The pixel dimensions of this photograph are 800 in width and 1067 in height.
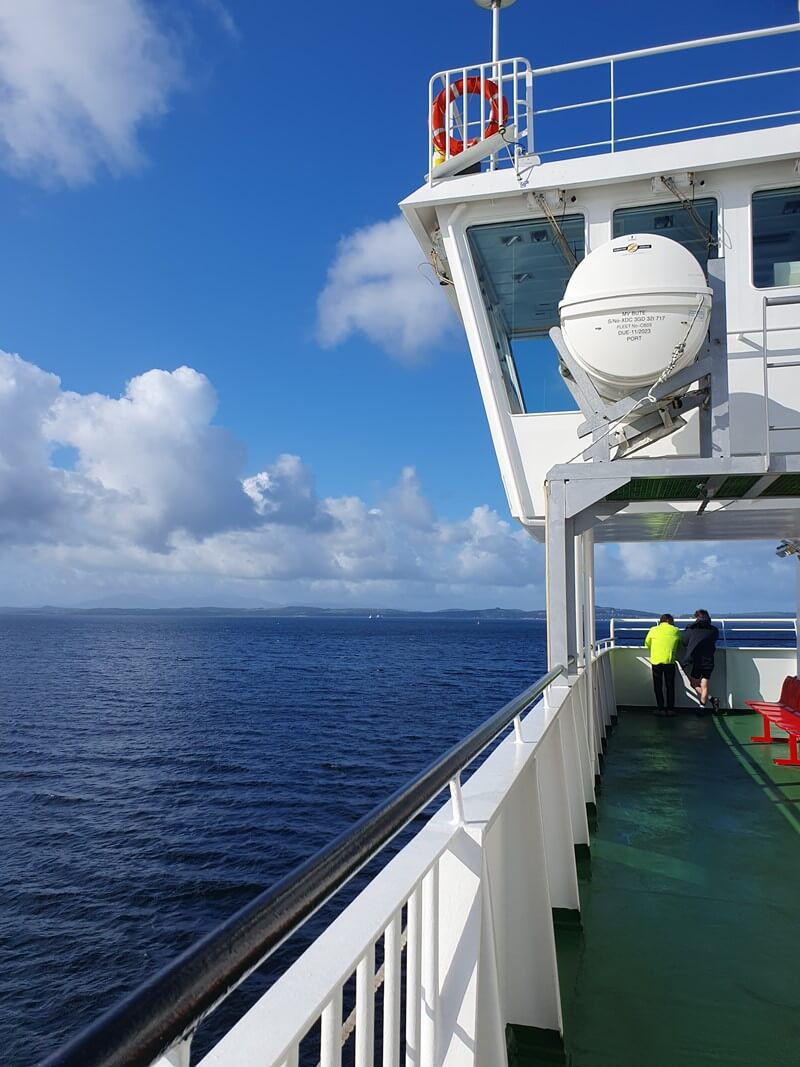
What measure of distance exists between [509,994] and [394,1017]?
1.81 metres

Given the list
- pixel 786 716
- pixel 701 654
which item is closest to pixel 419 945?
pixel 786 716

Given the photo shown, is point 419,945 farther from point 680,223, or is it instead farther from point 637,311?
point 680,223

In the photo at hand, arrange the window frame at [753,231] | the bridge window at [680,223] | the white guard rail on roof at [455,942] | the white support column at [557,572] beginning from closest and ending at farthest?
1. the white guard rail on roof at [455,942]
2. the white support column at [557,572]
3. the window frame at [753,231]
4. the bridge window at [680,223]

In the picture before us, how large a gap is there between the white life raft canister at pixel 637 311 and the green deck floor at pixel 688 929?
363 centimetres

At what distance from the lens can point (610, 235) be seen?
8.16 metres

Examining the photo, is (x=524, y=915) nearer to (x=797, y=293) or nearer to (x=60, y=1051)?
(x=60, y=1051)

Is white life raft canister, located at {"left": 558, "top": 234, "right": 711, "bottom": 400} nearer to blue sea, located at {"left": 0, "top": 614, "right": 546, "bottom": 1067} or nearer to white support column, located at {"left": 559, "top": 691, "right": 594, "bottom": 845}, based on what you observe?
white support column, located at {"left": 559, "top": 691, "right": 594, "bottom": 845}

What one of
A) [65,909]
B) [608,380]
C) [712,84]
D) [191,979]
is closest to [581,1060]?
[191,979]

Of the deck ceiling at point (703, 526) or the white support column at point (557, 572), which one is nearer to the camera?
the white support column at point (557, 572)

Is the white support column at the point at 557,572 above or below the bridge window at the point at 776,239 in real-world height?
below

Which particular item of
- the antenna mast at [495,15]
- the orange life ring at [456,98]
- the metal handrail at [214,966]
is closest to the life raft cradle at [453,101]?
the orange life ring at [456,98]

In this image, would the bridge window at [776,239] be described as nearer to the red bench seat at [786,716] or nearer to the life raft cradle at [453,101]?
the life raft cradle at [453,101]

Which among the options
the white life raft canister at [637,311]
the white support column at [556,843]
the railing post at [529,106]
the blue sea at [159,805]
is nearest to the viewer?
the white support column at [556,843]

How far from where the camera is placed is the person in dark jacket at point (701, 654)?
11297 mm
